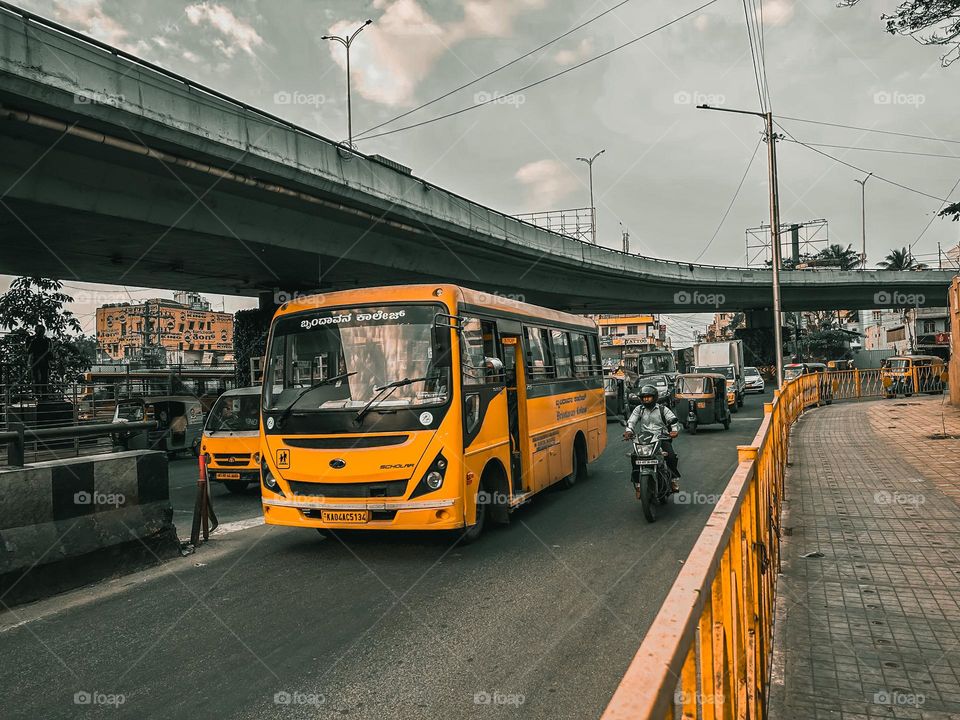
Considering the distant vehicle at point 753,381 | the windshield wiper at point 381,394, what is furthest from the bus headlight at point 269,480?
the distant vehicle at point 753,381

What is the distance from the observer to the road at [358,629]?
417 cm

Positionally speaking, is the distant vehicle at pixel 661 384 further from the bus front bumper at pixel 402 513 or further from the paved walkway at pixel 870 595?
the bus front bumper at pixel 402 513

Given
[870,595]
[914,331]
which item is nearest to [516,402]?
[870,595]

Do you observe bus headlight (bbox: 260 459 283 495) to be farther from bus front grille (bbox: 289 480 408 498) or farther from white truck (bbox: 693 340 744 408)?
white truck (bbox: 693 340 744 408)

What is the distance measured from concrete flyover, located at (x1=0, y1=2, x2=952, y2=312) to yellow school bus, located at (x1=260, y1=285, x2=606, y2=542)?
21.3 ft

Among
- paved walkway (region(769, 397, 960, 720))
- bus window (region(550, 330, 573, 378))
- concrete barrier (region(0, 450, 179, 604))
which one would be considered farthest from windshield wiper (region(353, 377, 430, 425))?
bus window (region(550, 330, 573, 378))

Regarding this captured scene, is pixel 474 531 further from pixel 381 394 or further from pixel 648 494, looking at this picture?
pixel 648 494

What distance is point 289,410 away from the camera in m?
7.65

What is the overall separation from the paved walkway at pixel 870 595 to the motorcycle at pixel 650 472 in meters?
1.50

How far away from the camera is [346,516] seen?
7254 mm

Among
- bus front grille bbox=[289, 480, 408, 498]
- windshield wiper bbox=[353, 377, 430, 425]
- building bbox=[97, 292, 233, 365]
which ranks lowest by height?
bus front grille bbox=[289, 480, 408, 498]

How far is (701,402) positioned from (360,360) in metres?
15.2

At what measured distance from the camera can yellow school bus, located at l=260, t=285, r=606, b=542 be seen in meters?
7.20

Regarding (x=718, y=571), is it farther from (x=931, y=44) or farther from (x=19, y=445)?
(x=931, y=44)
